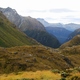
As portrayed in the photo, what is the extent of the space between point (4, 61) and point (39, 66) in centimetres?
1818

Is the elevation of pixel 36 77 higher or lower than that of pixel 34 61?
higher

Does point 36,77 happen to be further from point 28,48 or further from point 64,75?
point 28,48

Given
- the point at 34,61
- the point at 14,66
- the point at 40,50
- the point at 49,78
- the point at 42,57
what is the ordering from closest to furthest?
the point at 49,78, the point at 14,66, the point at 34,61, the point at 42,57, the point at 40,50

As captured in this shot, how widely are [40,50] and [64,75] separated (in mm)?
131477

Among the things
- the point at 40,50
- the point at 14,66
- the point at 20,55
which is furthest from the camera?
the point at 40,50

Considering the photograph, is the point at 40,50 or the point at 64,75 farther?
the point at 40,50

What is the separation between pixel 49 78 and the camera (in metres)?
29.2

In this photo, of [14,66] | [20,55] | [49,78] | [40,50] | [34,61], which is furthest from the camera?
[40,50]

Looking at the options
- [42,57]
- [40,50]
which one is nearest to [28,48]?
[40,50]

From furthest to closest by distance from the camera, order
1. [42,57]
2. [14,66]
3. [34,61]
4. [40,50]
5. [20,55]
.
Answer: [40,50] → [42,57] → [20,55] → [34,61] → [14,66]

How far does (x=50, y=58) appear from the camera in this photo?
149 metres

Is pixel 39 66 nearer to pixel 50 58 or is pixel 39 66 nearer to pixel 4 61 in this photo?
pixel 4 61

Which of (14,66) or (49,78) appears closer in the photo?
(49,78)

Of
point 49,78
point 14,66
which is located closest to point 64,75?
point 49,78
